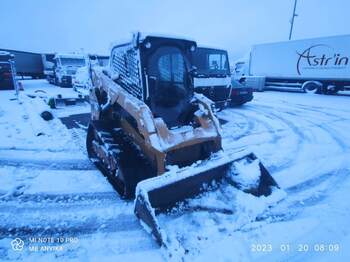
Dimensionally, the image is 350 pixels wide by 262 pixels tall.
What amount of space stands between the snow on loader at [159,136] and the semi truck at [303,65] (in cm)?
1499

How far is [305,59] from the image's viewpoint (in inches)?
644

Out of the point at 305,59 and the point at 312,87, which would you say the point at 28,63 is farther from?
the point at 312,87

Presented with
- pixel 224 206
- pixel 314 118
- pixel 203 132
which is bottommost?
pixel 314 118

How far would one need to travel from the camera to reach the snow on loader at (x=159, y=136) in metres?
3.21

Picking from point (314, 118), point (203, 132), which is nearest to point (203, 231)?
point (203, 132)

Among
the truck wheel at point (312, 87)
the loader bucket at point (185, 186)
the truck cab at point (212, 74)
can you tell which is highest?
the truck cab at point (212, 74)

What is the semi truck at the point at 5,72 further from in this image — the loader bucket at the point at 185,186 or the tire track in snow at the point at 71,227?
the loader bucket at the point at 185,186

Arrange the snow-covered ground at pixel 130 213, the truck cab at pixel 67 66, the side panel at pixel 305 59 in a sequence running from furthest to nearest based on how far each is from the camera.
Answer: the truck cab at pixel 67 66, the side panel at pixel 305 59, the snow-covered ground at pixel 130 213

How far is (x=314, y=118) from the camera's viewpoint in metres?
9.55

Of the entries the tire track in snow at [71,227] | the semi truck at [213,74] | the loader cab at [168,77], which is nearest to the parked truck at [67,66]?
the semi truck at [213,74]

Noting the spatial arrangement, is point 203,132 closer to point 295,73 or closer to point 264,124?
point 264,124

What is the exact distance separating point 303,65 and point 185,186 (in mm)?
16793

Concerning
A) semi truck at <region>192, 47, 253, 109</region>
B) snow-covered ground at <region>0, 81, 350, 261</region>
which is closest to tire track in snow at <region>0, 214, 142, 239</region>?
snow-covered ground at <region>0, 81, 350, 261</region>

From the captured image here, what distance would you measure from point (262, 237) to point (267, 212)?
479 millimetres
